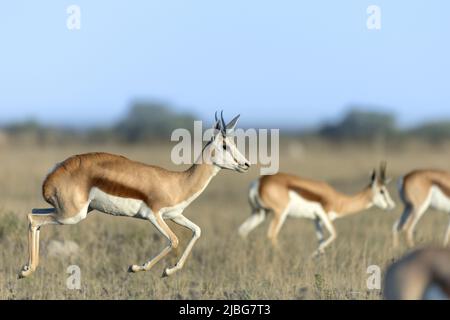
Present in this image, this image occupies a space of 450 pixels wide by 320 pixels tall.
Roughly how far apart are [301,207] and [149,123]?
65.5 meters

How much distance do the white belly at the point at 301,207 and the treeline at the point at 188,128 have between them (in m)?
36.6

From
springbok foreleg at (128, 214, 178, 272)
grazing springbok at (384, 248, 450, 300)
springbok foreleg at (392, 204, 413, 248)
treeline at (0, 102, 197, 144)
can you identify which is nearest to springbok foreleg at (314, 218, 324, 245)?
springbok foreleg at (392, 204, 413, 248)

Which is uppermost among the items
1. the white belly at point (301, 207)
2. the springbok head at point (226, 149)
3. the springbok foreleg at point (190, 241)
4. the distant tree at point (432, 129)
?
the springbok head at point (226, 149)

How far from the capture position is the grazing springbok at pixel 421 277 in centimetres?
494

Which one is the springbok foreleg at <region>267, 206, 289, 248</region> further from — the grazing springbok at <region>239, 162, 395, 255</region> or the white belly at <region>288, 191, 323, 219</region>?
the white belly at <region>288, 191, 323, 219</region>

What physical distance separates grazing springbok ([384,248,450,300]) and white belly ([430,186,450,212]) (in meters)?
10.1

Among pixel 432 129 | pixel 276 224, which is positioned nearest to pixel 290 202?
pixel 276 224

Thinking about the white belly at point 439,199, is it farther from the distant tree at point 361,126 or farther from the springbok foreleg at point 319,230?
the distant tree at point 361,126

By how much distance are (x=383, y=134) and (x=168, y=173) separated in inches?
2180

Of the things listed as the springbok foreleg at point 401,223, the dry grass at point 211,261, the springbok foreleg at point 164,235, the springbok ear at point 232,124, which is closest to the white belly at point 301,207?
the dry grass at point 211,261

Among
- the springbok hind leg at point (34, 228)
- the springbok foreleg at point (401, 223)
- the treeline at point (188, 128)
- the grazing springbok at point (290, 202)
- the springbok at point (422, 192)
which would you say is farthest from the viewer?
the treeline at point (188, 128)

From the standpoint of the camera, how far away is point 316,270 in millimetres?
10570

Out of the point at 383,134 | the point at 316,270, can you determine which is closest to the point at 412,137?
the point at 383,134

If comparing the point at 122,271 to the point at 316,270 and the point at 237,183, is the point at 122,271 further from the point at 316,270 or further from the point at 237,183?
the point at 237,183
